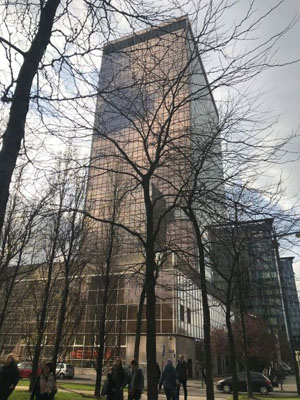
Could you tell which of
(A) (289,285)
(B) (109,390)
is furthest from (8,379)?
(A) (289,285)

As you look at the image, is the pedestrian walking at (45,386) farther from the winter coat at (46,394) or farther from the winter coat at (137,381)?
the winter coat at (137,381)

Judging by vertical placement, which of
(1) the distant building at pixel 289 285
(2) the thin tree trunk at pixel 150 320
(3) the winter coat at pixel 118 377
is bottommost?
(3) the winter coat at pixel 118 377

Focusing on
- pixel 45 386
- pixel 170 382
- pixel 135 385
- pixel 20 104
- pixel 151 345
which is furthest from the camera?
pixel 170 382

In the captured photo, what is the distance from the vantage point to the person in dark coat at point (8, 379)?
8352 mm

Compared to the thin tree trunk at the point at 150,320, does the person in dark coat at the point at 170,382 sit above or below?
below

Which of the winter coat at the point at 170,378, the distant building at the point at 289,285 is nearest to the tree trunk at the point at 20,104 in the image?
the winter coat at the point at 170,378

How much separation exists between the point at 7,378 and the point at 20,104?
7069mm

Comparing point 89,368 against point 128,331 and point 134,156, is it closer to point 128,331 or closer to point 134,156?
point 128,331

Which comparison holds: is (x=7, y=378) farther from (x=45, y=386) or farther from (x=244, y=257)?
(x=244, y=257)

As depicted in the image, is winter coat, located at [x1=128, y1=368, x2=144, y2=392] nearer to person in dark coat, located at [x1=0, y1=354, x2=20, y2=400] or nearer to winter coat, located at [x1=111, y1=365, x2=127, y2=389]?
winter coat, located at [x1=111, y1=365, x2=127, y2=389]

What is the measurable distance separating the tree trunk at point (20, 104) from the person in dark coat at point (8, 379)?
617 centimetres

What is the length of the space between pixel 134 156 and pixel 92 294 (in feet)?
73.8

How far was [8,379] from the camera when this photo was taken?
8.43m

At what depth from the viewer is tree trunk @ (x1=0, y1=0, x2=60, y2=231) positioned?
4078 mm
